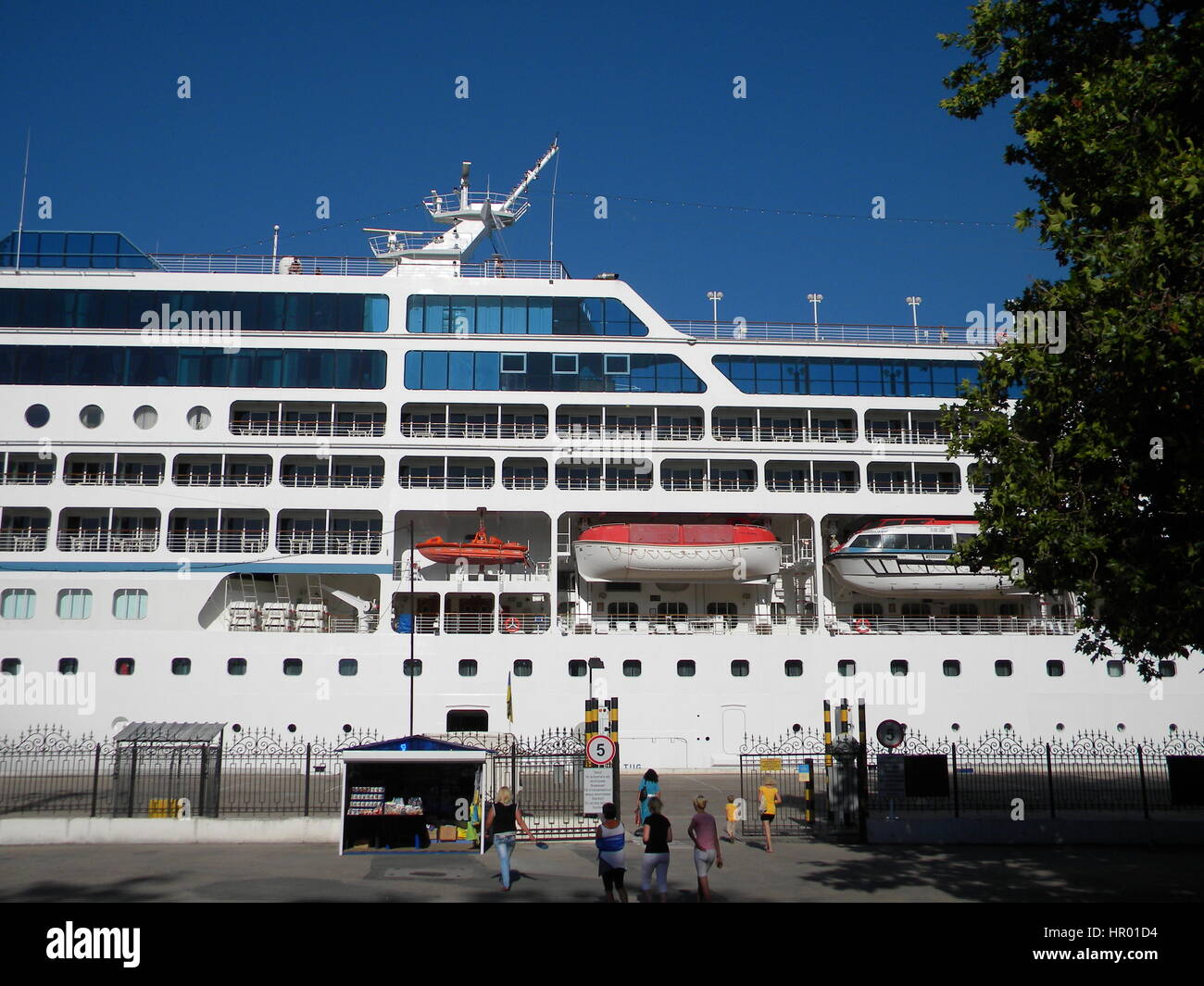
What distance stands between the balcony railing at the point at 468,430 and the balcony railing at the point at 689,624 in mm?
5648

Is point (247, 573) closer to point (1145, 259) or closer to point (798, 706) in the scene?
point (798, 706)

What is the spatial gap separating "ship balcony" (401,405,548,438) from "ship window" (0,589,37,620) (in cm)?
1093

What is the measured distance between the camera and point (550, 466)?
95.9ft

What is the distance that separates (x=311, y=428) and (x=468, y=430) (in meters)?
4.66

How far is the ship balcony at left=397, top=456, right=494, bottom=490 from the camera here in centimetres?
2967

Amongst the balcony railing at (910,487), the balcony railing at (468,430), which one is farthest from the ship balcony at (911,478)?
the balcony railing at (468,430)

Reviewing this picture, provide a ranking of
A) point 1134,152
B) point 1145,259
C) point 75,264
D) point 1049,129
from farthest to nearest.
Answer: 1. point 75,264
2. point 1049,129
3. point 1134,152
4. point 1145,259

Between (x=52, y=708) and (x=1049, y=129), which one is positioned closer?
(x=1049, y=129)

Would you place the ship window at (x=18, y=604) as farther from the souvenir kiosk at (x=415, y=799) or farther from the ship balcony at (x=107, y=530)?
the souvenir kiosk at (x=415, y=799)

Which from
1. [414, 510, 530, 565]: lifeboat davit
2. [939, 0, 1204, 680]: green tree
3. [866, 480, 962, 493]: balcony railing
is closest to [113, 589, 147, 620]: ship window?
[414, 510, 530, 565]: lifeboat davit

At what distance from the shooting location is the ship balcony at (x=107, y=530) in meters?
27.8

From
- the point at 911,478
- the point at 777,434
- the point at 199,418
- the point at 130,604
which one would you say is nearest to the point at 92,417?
the point at 199,418

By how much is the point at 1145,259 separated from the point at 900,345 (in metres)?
21.6
